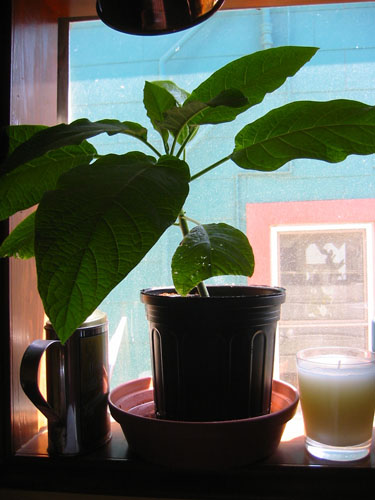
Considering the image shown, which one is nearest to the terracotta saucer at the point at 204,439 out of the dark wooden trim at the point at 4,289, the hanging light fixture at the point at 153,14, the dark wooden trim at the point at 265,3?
the dark wooden trim at the point at 4,289

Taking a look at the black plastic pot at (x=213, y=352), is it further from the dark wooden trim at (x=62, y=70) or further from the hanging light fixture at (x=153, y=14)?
the dark wooden trim at (x=62, y=70)

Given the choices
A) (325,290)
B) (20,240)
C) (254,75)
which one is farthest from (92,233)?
(325,290)

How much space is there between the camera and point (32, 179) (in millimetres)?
663

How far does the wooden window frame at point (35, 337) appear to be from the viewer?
68 centimetres

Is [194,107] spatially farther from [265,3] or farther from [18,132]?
[265,3]

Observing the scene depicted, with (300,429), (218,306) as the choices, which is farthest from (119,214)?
(300,429)

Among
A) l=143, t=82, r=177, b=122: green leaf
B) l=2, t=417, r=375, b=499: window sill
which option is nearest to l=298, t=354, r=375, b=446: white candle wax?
l=2, t=417, r=375, b=499: window sill

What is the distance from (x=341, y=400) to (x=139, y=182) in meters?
0.50

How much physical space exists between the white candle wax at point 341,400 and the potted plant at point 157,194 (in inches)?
3.6

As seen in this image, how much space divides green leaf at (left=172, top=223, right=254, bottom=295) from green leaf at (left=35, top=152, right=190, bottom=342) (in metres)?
0.12

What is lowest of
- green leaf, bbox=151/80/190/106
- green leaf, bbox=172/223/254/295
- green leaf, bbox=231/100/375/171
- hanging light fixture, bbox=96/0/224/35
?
green leaf, bbox=172/223/254/295

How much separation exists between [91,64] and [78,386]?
2.42 ft

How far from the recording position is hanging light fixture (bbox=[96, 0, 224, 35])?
750 mm

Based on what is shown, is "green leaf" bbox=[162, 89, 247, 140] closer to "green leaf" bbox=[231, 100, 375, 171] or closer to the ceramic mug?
"green leaf" bbox=[231, 100, 375, 171]
